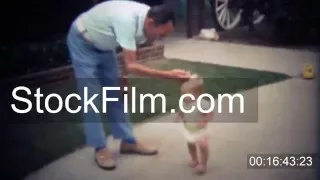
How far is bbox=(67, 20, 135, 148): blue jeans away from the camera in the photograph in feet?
4.71

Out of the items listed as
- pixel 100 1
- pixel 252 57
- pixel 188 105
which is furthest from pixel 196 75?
pixel 100 1

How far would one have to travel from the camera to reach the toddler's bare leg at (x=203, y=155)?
1.48 metres

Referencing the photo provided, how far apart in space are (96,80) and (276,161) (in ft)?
1.76

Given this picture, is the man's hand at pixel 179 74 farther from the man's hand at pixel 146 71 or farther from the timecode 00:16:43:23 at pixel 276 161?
the timecode 00:16:43:23 at pixel 276 161

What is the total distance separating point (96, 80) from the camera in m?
1.46

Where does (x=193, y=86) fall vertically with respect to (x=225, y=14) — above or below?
below

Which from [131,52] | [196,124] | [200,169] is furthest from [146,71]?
[200,169]

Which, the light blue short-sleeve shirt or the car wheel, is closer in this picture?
the light blue short-sleeve shirt

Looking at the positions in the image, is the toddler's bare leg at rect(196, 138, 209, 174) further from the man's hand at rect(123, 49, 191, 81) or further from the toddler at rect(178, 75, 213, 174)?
the man's hand at rect(123, 49, 191, 81)

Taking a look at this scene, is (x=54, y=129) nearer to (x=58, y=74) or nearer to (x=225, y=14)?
(x=58, y=74)

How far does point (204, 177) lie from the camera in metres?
1.50

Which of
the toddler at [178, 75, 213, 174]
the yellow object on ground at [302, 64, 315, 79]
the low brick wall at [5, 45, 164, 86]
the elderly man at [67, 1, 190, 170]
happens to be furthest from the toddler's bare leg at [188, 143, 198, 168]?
the yellow object on ground at [302, 64, 315, 79]

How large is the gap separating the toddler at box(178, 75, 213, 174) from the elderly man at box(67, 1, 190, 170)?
0.13 ft

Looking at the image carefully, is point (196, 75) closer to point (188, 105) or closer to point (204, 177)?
point (188, 105)
